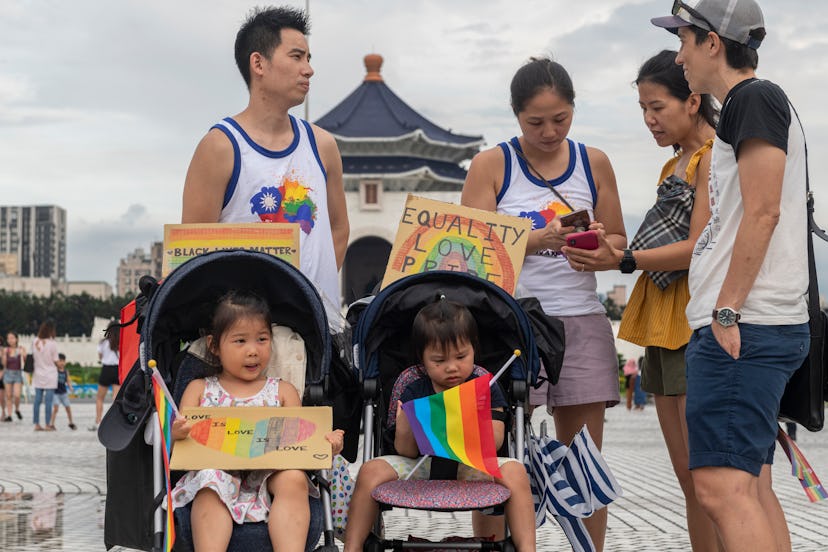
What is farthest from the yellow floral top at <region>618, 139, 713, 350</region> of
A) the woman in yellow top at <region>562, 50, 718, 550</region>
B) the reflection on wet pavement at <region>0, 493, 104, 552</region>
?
the reflection on wet pavement at <region>0, 493, 104, 552</region>

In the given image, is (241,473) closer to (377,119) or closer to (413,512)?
(413,512)

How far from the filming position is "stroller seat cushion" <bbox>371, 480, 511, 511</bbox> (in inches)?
142

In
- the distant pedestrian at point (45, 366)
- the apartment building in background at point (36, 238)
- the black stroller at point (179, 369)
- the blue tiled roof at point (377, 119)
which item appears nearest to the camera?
the black stroller at point (179, 369)

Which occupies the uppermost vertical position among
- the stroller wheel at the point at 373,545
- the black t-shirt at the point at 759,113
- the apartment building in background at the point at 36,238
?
the apartment building in background at the point at 36,238

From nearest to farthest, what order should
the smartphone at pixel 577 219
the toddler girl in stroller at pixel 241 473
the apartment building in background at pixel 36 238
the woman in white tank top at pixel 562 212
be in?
the toddler girl in stroller at pixel 241 473 → the smartphone at pixel 577 219 → the woman in white tank top at pixel 562 212 → the apartment building in background at pixel 36 238

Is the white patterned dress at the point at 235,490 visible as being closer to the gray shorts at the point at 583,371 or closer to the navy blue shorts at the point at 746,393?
the gray shorts at the point at 583,371

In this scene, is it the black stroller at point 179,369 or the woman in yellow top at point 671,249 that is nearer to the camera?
the black stroller at point 179,369

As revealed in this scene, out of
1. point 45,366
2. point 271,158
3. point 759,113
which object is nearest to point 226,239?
point 271,158

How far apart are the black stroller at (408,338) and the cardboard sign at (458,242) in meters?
0.16

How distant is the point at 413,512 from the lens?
23.7 feet

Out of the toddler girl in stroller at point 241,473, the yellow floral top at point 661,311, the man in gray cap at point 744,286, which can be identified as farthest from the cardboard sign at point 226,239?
the man in gray cap at point 744,286

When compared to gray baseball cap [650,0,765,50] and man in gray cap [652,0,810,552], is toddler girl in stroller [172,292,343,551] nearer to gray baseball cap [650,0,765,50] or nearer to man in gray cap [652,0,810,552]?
man in gray cap [652,0,810,552]

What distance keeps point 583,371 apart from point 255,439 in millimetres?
1275

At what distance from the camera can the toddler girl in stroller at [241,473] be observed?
3.58 meters
